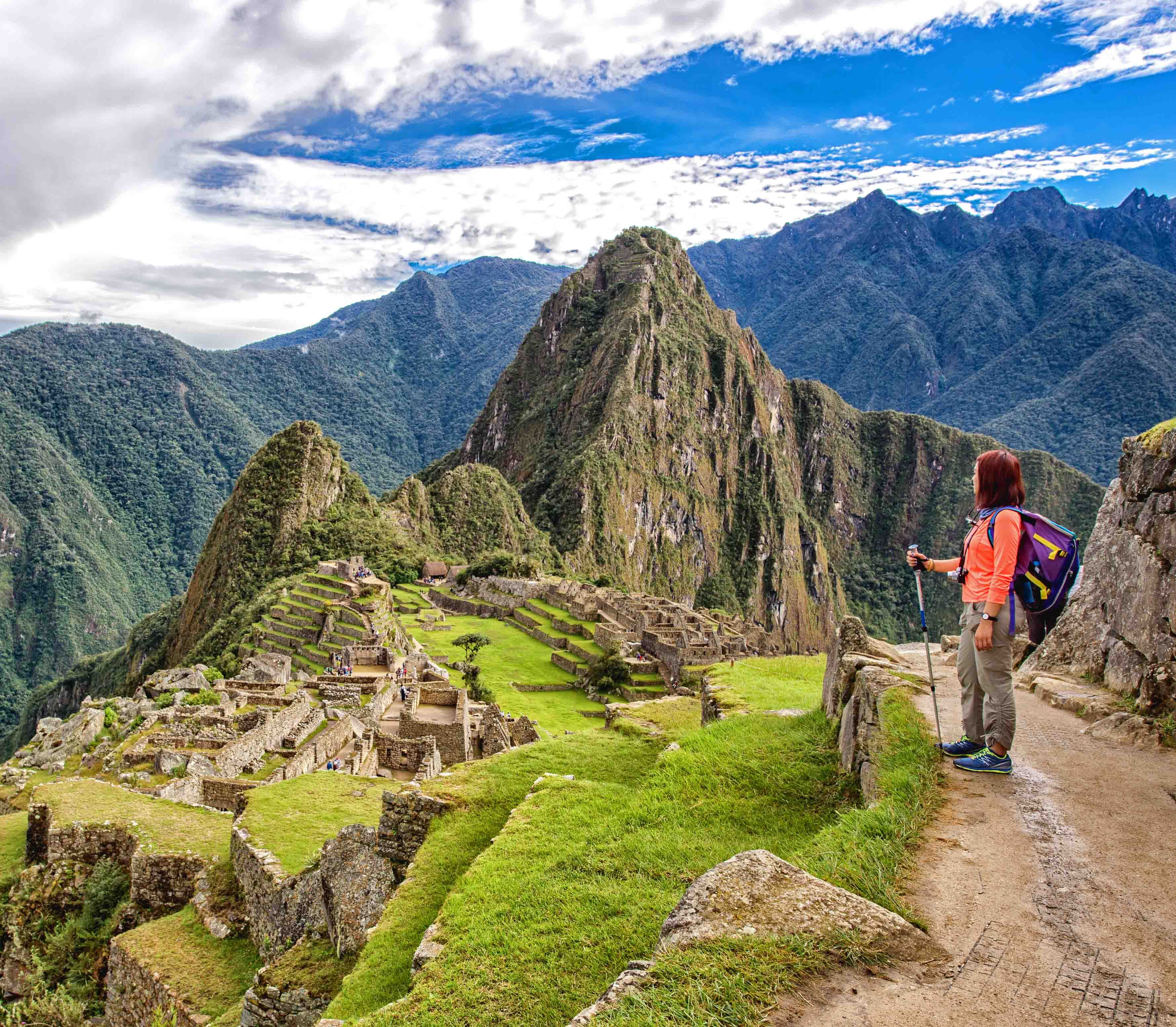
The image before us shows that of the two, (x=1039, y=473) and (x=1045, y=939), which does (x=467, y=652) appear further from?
(x=1039, y=473)

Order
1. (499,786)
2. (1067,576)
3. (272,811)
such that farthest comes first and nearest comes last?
(272,811)
(499,786)
(1067,576)

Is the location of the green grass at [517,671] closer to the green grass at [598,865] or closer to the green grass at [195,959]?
the green grass at [195,959]

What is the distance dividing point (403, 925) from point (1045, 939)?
431 cm

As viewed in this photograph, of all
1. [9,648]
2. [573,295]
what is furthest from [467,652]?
[573,295]

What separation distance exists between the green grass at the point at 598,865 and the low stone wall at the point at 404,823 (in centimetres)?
89

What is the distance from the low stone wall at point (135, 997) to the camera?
7363 millimetres

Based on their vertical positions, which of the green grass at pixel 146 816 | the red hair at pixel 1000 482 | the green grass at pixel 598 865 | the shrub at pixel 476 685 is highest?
the red hair at pixel 1000 482

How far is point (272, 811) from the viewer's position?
381 inches

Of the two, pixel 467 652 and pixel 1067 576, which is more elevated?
pixel 1067 576

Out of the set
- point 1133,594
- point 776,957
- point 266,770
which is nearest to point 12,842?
point 266,770

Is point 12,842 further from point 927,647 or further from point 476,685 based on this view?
point 476,685

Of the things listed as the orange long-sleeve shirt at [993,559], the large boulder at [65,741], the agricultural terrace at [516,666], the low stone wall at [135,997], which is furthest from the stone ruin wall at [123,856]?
the agricultural terrace at [516,666]

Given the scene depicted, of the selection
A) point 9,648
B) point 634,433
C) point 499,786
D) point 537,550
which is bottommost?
point 9,648

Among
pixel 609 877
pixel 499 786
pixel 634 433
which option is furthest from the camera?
pixel 634 433
